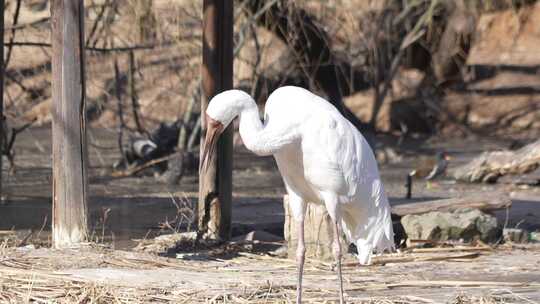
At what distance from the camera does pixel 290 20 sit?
14023mm

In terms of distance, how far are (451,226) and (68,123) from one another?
3669mm

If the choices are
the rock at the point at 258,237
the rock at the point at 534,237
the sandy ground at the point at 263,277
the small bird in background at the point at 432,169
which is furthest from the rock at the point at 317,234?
the small bird in background at the point at 432,169

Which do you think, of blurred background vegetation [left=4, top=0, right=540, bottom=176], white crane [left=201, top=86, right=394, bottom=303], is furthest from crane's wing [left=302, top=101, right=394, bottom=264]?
blurred background vegetation [left=4, top=0, right=540, bottom=176]

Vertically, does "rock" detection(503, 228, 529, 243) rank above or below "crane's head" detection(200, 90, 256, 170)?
below

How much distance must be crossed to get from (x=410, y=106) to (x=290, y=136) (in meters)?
13.6

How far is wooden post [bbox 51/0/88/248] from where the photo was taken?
8781 mm

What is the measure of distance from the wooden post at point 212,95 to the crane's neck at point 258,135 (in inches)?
96.2

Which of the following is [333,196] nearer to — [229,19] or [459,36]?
[229,19]

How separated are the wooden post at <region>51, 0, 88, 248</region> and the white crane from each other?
64.8 inches

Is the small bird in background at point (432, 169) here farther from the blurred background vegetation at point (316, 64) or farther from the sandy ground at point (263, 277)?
the sandy ground at point (263, 277)

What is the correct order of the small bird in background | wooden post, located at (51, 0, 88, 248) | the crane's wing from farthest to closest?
the small bird in background < wooden post, located at (51, 0, 88, 248) < the crane's wing

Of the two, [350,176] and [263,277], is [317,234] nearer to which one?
[263,277]

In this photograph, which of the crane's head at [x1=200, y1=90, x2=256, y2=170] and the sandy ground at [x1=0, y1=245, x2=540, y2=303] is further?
the sandy ground at [x1=0, y1=245, x2=540, y2=303]

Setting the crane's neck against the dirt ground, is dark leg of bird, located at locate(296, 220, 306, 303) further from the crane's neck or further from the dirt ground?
the crane's neck
